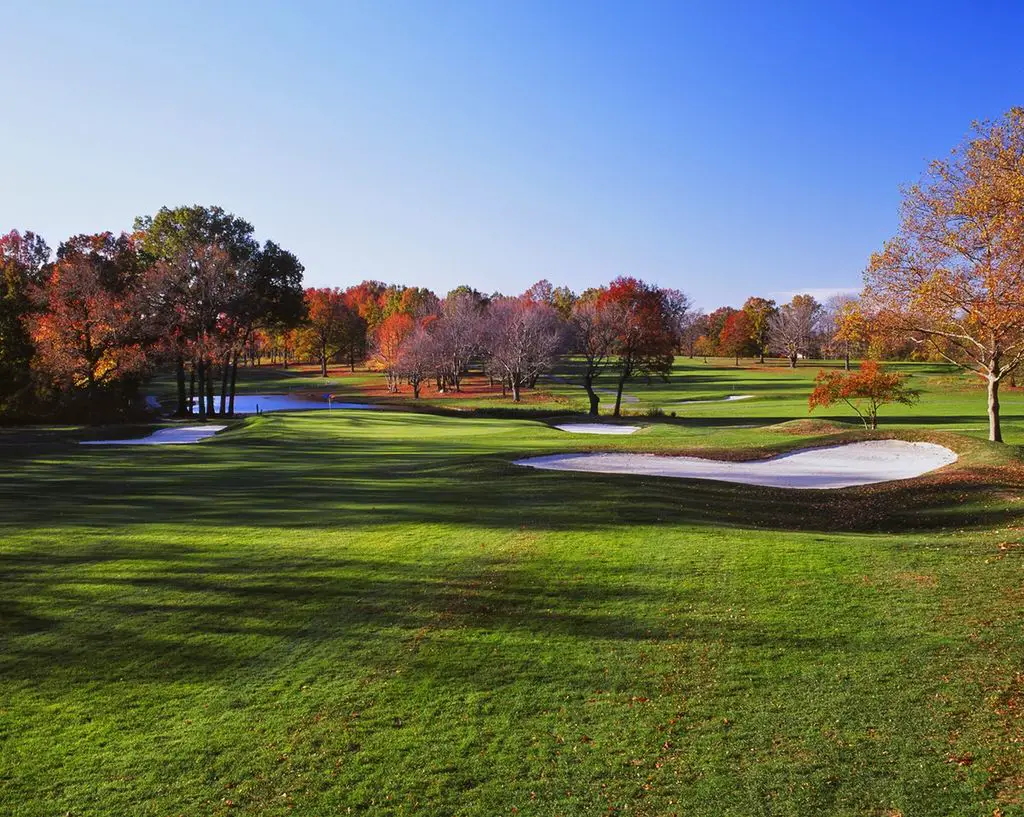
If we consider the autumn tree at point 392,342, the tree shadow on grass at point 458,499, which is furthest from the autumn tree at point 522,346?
the tree shadow on grass at point 458,499

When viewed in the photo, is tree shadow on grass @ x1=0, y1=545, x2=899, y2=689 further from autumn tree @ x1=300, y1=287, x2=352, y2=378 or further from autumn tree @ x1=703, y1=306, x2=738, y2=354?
autumn tree @ x1=703, y1=306, x2=738, y2=354

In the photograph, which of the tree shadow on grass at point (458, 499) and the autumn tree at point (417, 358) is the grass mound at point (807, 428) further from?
the autumn tree at point (417, 358)

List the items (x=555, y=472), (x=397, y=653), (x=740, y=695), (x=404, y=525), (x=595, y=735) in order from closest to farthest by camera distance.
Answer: (x=595, y=735)
(x=740, y=695)
(x=397, y=653)
(x=404, y=525)
(x=555, y=472)

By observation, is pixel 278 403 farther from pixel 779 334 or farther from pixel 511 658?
pixel 779 334

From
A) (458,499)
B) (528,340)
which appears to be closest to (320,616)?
(458,499)

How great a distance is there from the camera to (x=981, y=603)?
9.55 meters

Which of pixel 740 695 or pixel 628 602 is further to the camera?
pixel 628 602

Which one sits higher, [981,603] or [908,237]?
[908,237]

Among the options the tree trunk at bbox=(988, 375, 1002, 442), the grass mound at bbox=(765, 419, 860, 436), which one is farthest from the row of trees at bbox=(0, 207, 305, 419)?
the tree trunk at bbox=(988, 375, 1002, 442)

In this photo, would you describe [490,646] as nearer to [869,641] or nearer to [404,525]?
[869,641]

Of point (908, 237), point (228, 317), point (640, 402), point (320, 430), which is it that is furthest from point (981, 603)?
point (640, 402)

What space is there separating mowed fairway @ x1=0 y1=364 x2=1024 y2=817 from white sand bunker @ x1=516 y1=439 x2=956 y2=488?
6.06m

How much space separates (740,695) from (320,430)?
3197cm

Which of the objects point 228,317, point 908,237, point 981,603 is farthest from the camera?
point 228,317
